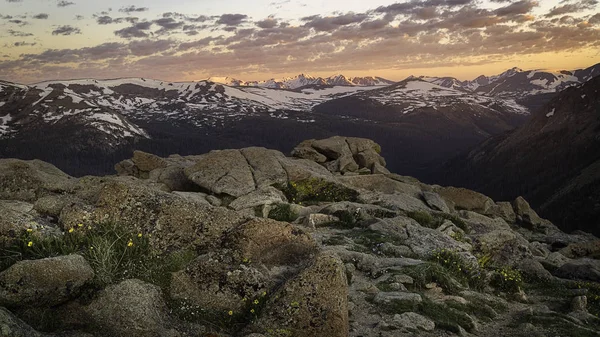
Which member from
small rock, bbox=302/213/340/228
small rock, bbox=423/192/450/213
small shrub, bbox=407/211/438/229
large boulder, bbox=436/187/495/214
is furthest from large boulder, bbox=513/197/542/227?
small rock, bbox=302/213/340/228

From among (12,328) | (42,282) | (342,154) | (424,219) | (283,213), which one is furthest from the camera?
(342,154)

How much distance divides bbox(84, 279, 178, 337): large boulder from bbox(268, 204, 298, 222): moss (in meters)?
17.0

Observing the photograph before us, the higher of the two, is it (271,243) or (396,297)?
(271,243)

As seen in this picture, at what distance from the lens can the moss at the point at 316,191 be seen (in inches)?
1404

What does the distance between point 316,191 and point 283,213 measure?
941 cm

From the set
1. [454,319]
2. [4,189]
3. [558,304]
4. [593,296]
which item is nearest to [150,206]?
[454,319]

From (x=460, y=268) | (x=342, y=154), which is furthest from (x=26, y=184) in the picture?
(x=342, y=154)

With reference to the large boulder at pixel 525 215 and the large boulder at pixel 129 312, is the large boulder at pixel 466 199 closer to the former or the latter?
the large boulder at pixel 525 215

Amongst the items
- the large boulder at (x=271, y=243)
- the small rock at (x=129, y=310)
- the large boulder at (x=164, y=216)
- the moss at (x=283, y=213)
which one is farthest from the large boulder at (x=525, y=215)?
the small rock at (x=129, y=310)

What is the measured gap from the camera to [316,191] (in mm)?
36906

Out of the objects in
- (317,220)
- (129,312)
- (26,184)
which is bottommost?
(317,220)

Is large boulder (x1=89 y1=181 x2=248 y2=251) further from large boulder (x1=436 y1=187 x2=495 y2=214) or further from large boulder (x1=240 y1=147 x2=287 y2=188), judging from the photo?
large boulder (x1=436 y1=187 x2=495 y2=214)

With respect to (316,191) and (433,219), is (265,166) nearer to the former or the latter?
(316,191)

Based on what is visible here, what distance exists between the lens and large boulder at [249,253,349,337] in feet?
33.1
